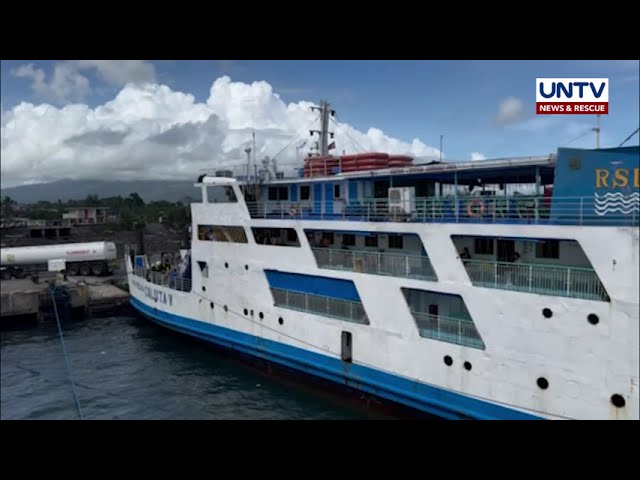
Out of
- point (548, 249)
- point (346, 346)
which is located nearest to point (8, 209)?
point (346, 346)

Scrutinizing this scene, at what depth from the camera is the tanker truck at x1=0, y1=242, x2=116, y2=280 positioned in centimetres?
2389

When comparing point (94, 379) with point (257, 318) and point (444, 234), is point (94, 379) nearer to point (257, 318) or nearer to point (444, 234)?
point (257, 318)

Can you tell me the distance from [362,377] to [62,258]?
2075 cm

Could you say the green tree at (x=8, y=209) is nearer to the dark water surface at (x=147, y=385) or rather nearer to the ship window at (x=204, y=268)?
the dark water surface at (x=147, y=385)

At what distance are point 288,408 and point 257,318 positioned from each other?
3.06 meters

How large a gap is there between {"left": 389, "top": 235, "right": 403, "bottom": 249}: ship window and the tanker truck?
1913 cm

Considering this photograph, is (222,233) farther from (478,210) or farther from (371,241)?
(478,210)

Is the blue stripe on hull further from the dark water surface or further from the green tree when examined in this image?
the green tree

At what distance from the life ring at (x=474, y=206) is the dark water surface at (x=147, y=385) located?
5.03 meters

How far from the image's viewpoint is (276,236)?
50.0 ft

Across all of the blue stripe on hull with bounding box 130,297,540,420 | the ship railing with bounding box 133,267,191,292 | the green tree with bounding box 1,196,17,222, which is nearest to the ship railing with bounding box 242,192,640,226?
the blue stripe on hull with bounding box 130,297,540,420

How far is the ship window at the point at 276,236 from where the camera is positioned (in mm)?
14992

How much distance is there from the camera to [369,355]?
12.0 m
